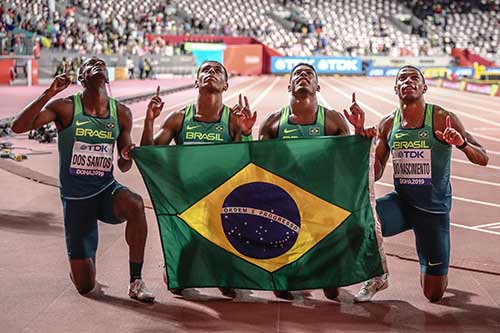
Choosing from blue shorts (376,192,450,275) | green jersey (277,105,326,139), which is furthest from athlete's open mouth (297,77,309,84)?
blue shorts (376,192,450,275)

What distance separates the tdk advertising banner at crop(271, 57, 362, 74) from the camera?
50.5 metres

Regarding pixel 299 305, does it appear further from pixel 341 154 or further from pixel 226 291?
pixel 341 154

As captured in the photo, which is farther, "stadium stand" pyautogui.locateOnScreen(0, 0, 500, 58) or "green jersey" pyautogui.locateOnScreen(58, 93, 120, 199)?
"stadium stand" pyautogui.locateOnScreen(0, 0, 500, 58)

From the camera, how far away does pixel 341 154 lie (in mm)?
5332

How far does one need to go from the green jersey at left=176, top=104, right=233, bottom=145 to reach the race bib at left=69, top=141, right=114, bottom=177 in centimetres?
66

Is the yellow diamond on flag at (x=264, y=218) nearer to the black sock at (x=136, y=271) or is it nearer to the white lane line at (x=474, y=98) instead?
the black sock at (x=136, y=271)

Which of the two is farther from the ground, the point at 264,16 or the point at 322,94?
the point at 264,16

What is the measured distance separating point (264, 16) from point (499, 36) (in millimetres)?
20460

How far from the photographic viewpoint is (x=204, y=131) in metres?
5.79

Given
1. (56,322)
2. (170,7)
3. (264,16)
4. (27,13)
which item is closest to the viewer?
(56,322)

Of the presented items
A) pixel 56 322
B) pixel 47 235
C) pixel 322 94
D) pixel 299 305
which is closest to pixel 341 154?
pixel 299 305

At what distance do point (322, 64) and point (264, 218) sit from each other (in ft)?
151

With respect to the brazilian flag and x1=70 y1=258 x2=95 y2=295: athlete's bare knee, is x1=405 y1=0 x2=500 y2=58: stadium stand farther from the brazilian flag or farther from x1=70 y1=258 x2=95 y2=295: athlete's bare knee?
x1=70 y1=258 x2=95 y2=295: athlete's bare knee

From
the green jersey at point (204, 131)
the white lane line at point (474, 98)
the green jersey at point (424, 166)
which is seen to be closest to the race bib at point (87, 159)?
the green jersey at point (204, 131)
